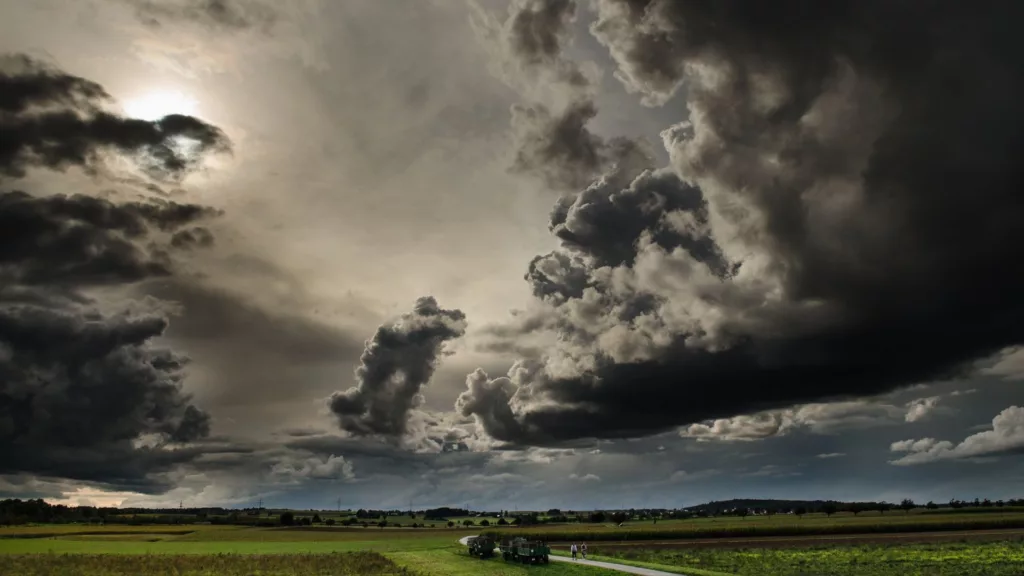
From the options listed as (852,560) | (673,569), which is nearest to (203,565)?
(673,569)

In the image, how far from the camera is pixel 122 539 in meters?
125

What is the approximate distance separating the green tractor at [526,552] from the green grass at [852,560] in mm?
7545

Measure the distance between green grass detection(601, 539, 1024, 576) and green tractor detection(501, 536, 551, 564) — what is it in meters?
7.55

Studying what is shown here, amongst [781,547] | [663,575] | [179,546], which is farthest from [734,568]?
[179,546]

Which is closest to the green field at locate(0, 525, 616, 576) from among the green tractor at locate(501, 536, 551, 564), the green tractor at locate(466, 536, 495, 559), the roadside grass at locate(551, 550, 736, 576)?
the green tractor at locate(466, 536, 495, 559)

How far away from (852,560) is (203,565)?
67.7 m

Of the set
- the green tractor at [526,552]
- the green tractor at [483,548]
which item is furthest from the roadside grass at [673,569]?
the green tractor at [483,548]

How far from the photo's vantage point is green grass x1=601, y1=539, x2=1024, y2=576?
6347 centimetres

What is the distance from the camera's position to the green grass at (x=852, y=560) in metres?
63.5

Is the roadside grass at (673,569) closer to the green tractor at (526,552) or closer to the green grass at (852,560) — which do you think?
the green grass at (852,560)

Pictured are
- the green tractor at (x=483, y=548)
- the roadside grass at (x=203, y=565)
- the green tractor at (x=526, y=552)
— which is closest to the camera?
the roadside grass at (x=203, y=565)

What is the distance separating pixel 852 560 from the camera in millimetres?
73812

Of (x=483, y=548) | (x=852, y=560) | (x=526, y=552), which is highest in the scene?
(x=526, y=552)

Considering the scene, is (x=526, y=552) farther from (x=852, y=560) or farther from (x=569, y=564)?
(x=852, y=560)
